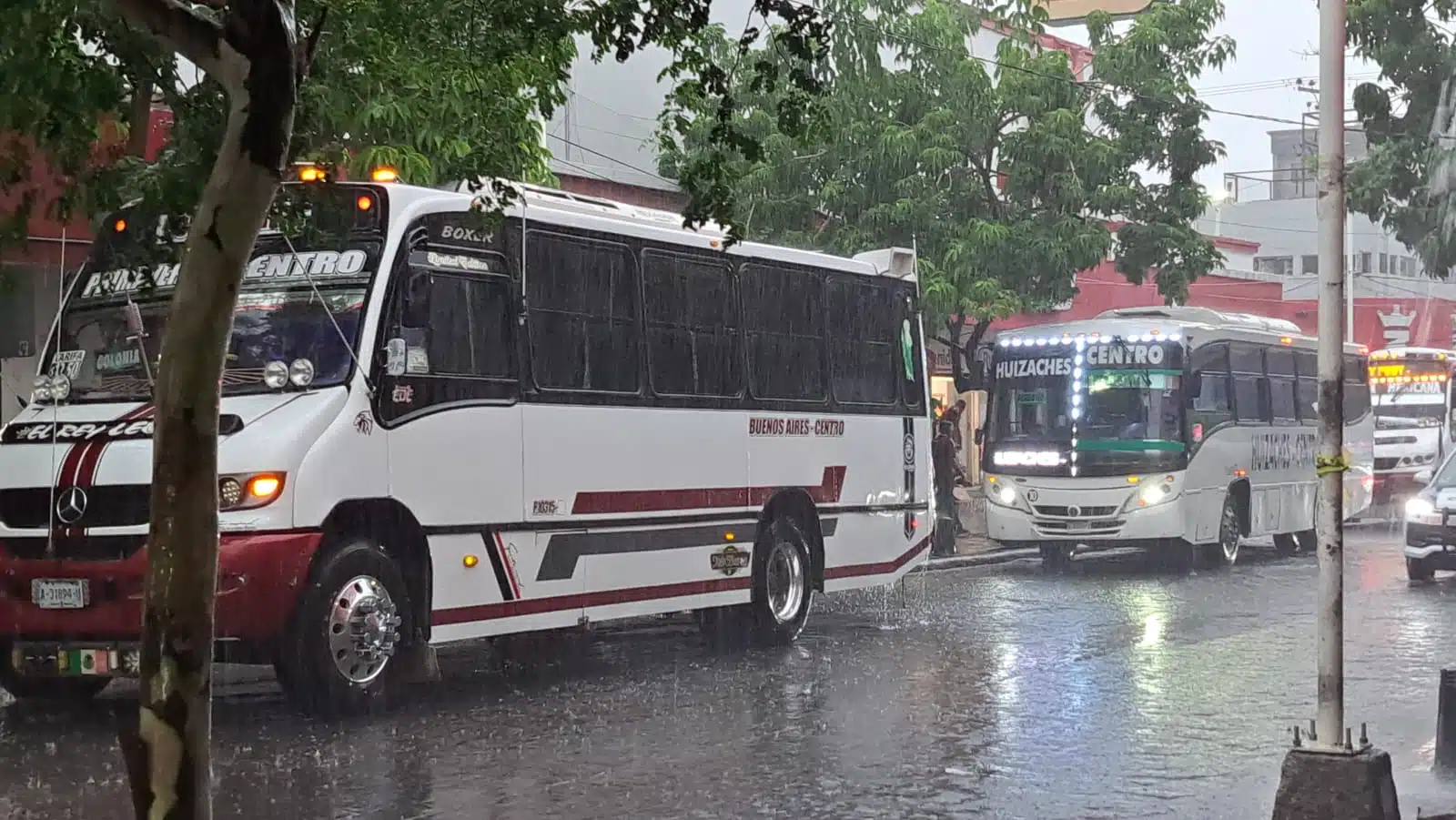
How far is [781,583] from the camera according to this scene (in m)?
15.0

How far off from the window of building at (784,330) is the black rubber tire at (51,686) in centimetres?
530

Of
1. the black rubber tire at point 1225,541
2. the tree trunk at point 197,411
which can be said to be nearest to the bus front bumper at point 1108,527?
the black rubber tire at point 1225,541

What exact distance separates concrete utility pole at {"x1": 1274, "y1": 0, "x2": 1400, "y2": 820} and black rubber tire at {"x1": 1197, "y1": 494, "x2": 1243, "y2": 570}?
1580cm

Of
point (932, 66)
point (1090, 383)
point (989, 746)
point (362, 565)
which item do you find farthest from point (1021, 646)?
point (932, 66)

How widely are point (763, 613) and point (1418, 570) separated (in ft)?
28.9

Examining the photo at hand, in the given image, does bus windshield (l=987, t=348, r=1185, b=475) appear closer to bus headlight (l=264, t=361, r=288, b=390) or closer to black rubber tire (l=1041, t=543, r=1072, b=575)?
black rubber tire (l=1041, t=543, r=1072, b=575)

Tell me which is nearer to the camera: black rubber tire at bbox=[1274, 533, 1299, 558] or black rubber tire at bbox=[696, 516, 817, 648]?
black rubber tire at bbox=[696, 516, 817, 648]

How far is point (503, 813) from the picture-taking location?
8.25 meters

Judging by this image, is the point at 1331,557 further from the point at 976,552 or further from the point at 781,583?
the point at 976,552

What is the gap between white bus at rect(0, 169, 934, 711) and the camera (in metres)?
10.4

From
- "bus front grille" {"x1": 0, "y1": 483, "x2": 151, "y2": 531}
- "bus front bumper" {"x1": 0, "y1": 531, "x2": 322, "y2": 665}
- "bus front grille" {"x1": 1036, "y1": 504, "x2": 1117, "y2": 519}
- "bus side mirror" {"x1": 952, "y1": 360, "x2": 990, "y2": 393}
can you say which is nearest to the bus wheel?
"bus front bumper" {"x1": 0, "y1": 531, "x2": 322, "y2": 665}

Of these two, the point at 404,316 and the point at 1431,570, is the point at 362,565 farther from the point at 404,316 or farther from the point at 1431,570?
the point at 1431,570

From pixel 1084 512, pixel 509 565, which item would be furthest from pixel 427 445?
pixel 1084 512

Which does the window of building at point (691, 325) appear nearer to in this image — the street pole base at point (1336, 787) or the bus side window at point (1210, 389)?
the street pole base at point (1336, 787)
